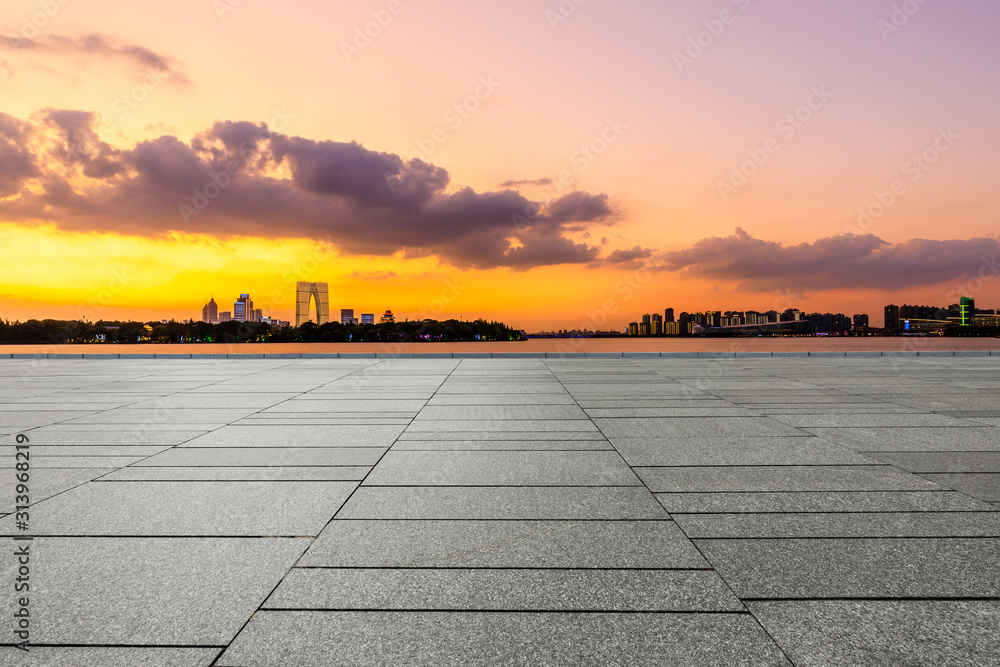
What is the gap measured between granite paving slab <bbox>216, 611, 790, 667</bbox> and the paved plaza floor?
0.04 feet

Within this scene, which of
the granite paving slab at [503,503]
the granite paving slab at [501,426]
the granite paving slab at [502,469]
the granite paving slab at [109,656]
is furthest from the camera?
the granite paving slab at [501,426]

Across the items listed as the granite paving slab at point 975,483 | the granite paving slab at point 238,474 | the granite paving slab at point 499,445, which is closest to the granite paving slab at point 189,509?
the granite paving slab at point 238,474

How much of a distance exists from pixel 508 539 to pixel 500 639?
1.35m

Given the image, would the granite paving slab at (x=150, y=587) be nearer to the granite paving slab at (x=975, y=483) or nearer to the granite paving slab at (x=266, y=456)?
the granite paving slab at (x=266, y=456)

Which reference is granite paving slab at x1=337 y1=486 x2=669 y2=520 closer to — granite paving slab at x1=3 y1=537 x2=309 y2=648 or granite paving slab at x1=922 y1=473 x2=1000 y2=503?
granite paving slab at x1=3 y1=537 x2=309 y2=648

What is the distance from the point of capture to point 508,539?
4355 mm

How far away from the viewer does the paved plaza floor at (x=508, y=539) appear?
9.89 ft

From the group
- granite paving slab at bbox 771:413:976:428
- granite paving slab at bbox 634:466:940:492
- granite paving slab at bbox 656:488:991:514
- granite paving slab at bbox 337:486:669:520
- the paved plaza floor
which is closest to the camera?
the paved plaza floor

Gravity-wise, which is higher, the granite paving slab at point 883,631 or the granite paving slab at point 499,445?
the granite paving slab at point 499,445

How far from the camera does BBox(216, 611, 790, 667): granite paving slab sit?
2838 millimetres

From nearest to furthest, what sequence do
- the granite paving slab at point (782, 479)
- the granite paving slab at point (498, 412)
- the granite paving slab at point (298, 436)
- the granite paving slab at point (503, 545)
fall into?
the granite paving slab at point (503, 545) → the granite paving slab at point (782, 479) → the granite paving slab at point (298, 436) → the granite paving slab at point (498, 412)

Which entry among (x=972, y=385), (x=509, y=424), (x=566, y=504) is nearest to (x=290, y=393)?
(x=509, y=424)

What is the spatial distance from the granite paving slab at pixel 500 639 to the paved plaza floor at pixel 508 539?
0.04ft

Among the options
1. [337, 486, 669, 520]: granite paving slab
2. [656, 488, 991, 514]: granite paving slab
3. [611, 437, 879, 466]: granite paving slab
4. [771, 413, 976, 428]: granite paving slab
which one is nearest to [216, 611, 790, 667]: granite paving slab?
[337, 486, 669, 520]: granite paving slab
